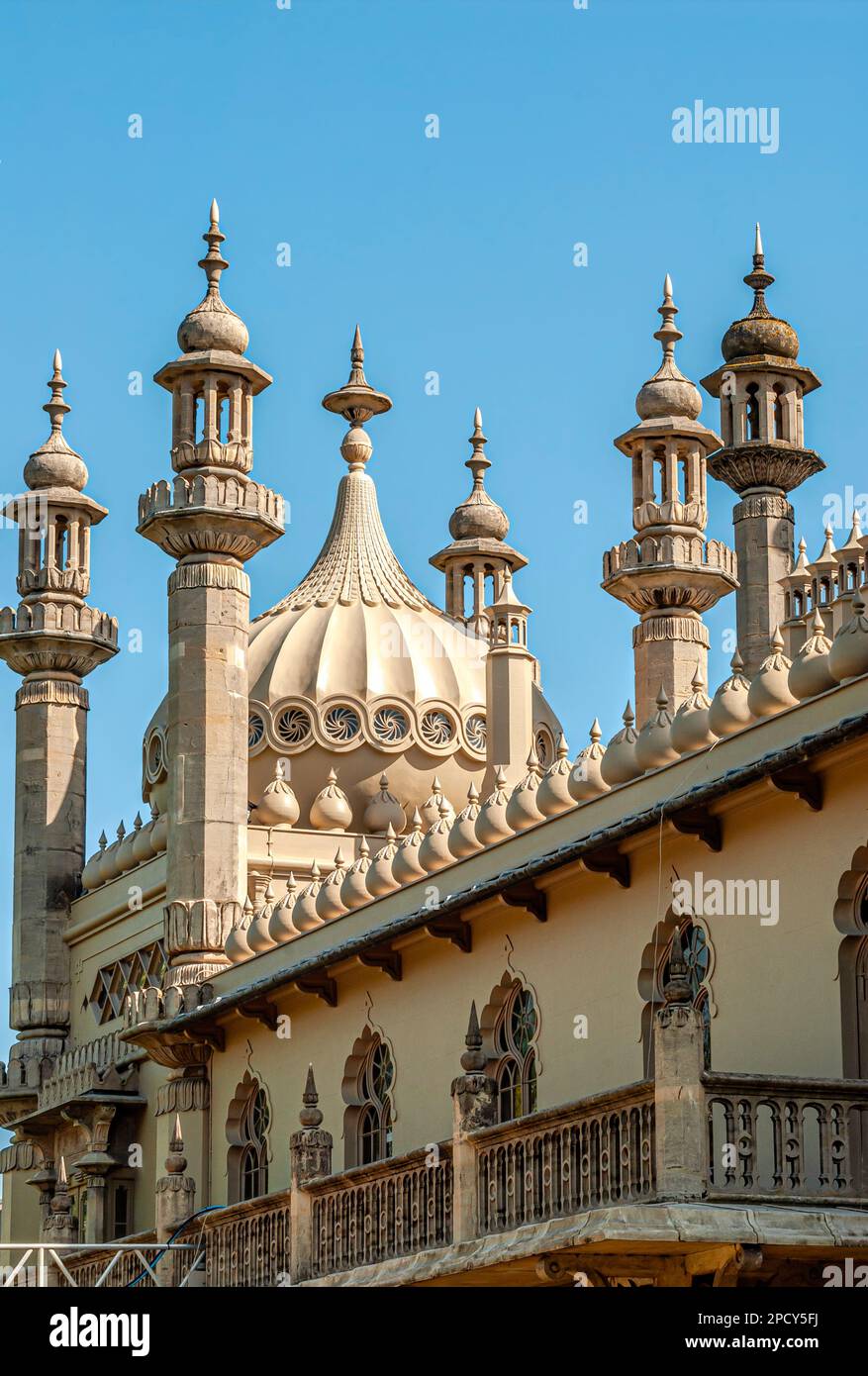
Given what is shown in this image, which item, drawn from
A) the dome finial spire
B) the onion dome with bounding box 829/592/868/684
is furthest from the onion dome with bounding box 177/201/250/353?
the onion dome with bounding box 829/592/868/684

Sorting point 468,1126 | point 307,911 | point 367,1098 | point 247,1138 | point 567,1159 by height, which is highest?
point 307,911

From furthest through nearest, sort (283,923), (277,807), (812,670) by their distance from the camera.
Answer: (277,807) → (283,923) → (812,670)

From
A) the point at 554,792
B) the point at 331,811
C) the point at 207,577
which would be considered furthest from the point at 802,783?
the point at 331,811

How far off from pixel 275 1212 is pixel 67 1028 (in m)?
13.6

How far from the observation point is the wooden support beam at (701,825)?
18375mm

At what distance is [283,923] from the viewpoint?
26406mm

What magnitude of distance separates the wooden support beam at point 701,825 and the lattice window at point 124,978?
483 inches

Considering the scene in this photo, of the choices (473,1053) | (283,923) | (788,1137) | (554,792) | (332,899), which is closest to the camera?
(788,1137)

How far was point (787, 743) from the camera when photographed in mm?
18094

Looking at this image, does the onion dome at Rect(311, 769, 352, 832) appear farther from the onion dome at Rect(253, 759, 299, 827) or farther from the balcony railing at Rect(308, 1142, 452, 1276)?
the balcony railing at Rect(308, 1142, 452, 1276)

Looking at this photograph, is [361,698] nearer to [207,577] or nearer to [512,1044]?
[207,577]

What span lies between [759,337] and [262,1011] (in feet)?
28.1

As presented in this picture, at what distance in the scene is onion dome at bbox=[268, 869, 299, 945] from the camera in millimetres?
26234

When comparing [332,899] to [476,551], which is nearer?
[332,899]
